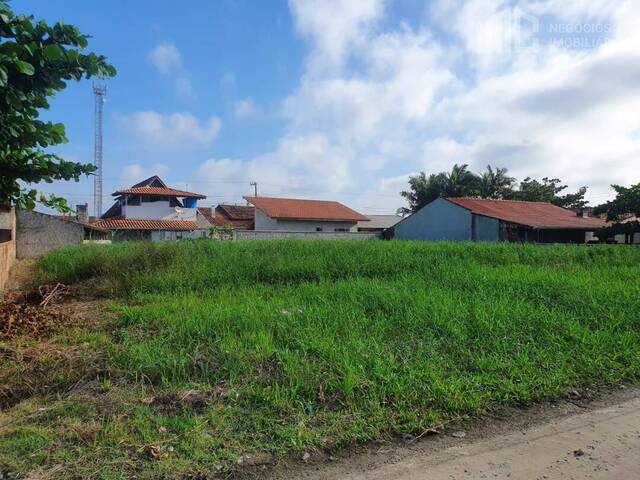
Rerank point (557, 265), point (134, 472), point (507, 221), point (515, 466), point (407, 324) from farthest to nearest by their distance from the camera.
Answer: point (507, 221) < point (557, 265) < point (407, 324) < point (515, 466) < point (134, 472)

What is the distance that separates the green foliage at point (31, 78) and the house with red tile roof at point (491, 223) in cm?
2659

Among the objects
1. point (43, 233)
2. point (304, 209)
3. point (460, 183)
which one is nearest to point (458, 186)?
point (460, 183)

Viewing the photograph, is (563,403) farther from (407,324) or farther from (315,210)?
(315,210)

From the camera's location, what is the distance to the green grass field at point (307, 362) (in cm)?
305

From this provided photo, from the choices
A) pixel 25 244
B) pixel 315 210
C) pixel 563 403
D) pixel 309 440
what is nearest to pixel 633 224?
pixel 315 210

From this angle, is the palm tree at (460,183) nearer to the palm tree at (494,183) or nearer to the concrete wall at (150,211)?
the palm tree at (494,183)

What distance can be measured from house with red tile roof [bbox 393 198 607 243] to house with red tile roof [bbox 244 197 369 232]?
232 inches

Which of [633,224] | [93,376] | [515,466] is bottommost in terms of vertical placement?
[515,466]

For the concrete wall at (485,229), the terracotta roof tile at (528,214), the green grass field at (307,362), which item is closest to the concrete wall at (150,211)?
the terracotta roof tile at (528,214)

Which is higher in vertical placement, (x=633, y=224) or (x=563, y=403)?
(x=633, y=224)

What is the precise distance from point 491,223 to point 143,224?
25.3m

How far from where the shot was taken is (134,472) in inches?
106

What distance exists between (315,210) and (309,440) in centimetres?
3542

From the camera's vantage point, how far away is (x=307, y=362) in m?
4.22
